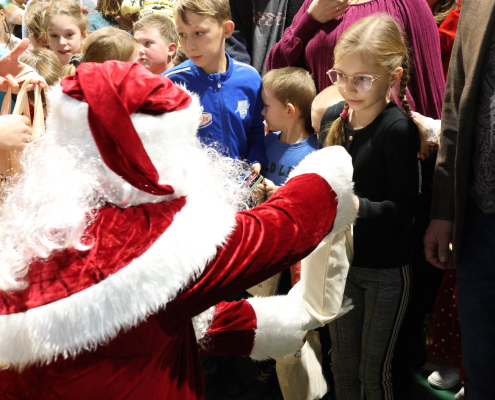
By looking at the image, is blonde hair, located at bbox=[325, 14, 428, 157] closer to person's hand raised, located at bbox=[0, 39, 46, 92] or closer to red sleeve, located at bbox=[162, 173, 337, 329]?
red sleeve, located at bbox=[162, 173, 337, 329]

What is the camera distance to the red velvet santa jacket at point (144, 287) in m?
1.00

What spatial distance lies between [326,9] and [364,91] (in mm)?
707

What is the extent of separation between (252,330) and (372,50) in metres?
0.98

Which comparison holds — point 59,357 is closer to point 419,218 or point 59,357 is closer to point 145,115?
point 145,115

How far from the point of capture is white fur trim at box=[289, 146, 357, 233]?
1.27 m

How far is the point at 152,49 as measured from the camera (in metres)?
2.65

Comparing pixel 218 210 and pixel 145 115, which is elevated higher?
pixel 145 115

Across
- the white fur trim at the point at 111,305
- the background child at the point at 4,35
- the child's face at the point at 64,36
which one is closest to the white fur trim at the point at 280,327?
the white fur trim at the point at 111,305

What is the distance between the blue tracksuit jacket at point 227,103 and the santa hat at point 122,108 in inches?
40.3

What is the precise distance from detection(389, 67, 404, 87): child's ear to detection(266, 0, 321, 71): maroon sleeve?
2.27ft

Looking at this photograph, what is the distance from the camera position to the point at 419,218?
181 centimetres

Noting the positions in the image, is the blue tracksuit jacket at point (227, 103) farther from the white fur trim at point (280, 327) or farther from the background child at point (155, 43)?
the white fur trim at point (280, 327)

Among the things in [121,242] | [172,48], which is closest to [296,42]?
[172,48]

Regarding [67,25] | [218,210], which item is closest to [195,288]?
[218,210]
